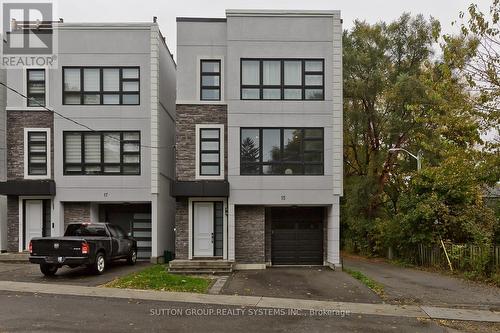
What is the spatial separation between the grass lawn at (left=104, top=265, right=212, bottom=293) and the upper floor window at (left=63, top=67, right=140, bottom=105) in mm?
7633

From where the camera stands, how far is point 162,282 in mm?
13438

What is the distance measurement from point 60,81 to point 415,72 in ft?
61.7

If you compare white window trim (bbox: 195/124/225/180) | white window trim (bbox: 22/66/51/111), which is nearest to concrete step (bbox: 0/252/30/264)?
white window trim (bbox: 22/66/51/111)

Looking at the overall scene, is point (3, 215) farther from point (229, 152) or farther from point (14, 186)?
point (229, 152)

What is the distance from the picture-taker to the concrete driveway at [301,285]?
12245mm

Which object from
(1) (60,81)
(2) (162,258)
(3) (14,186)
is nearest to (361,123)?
(2) (162,258)

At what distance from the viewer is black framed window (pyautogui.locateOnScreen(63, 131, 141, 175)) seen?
18641 mm

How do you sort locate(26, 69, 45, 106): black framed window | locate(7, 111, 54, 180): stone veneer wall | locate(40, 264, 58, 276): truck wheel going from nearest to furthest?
locate(40, 264, 58, 276): truck wheel
locate(7, 111, 54, 180): stone veneer wall
locate(26, 69, 45, 106): black framed window

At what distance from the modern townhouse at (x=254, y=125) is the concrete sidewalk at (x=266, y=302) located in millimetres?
5534

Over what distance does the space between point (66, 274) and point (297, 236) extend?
29.1ft

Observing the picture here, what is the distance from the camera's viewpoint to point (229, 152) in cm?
1747

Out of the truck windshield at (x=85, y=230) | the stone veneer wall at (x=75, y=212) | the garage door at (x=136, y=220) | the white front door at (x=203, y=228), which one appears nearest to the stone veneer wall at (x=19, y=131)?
the stone veneer wall at (x=75, y=212)

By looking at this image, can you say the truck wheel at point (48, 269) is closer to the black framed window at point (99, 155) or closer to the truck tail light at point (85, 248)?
the truck tail light at point (85, 248)

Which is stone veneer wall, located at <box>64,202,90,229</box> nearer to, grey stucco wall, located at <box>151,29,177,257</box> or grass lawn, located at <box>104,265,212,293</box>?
grey stucco wall, located at <box>151,29,177,257</box>
